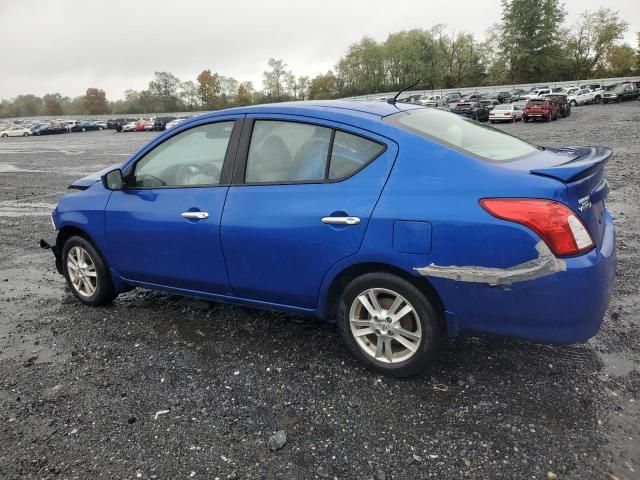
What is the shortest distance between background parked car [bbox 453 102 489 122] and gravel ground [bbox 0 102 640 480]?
34.4m

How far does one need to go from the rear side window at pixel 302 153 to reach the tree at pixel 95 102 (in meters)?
121

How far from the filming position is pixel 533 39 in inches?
3329

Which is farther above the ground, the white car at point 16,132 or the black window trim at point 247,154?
the white car at point 16,132

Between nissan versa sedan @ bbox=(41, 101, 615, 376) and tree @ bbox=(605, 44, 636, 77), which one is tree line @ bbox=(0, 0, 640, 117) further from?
nissan versa sedan @ bbox=(41, 101, 615, 376)

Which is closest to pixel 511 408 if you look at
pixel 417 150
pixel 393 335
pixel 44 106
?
pixel 393 335

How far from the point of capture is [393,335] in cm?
Answer: 317

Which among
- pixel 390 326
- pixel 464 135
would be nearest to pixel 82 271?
pixel 390 326

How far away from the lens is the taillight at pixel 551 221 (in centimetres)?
262

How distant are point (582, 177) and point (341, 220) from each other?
1.38m

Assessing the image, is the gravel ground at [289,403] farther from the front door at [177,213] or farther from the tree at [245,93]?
the tree at [245,93]

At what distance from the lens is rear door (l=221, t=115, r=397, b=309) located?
3104 mm

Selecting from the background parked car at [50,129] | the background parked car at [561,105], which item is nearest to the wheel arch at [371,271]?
the background parked car at [561,105]

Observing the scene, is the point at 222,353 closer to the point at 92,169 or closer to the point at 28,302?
the point at 28,302

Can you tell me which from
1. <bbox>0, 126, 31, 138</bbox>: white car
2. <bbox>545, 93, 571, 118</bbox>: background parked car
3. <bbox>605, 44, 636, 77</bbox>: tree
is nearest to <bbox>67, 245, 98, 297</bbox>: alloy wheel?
<bbox>545, 93, 571, 118</bbox>: background parked car
